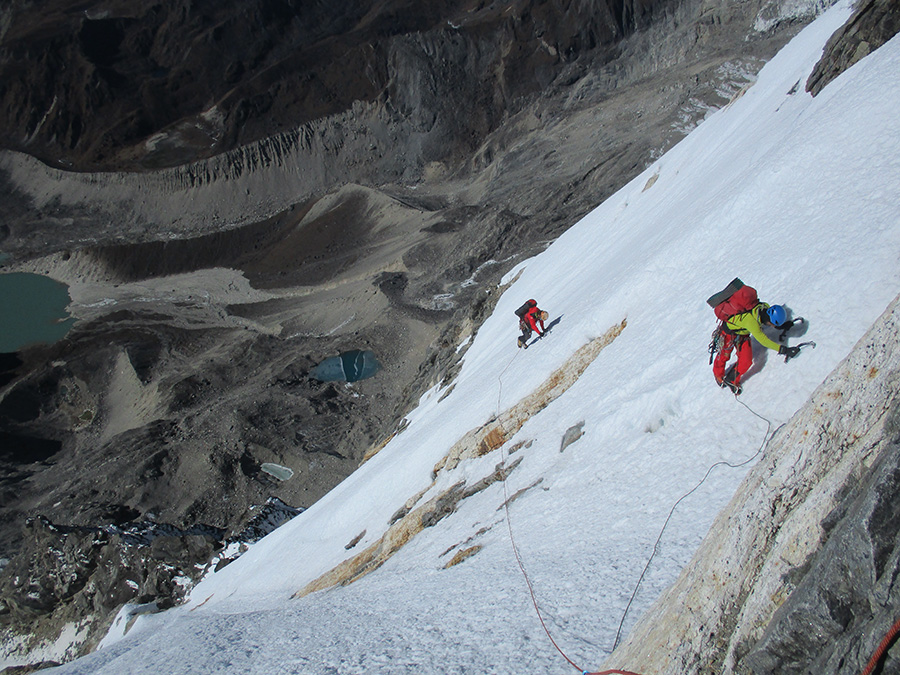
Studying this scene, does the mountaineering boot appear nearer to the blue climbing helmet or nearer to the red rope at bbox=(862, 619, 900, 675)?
the blue climbing helmet

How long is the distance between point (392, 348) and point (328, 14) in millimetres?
46997

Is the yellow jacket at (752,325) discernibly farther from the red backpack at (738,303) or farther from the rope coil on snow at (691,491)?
the rope coil on snow at (691,491)

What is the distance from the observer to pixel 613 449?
6289 millimetres

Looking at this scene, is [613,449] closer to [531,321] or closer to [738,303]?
[738,303]

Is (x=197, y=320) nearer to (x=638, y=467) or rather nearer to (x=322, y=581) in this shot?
(x=322, y=581)

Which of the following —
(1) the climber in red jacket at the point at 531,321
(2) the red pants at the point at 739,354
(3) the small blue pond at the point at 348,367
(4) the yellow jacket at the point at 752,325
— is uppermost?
(4) the yellow jacket at the point at 752,325

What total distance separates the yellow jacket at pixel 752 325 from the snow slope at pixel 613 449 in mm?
Answer: 257

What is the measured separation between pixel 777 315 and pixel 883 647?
3.40 m

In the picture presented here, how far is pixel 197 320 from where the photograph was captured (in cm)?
3409

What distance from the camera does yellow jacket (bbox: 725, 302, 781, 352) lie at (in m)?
5.31

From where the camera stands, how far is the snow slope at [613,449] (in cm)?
477

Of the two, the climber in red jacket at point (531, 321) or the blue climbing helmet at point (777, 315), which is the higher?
the blue climbing helmet at point (777, 315)

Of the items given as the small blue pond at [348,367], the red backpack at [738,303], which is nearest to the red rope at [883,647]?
the red backpack at [738,303]

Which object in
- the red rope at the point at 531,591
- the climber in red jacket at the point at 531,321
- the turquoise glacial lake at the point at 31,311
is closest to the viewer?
the red rope at the point at 531,591
